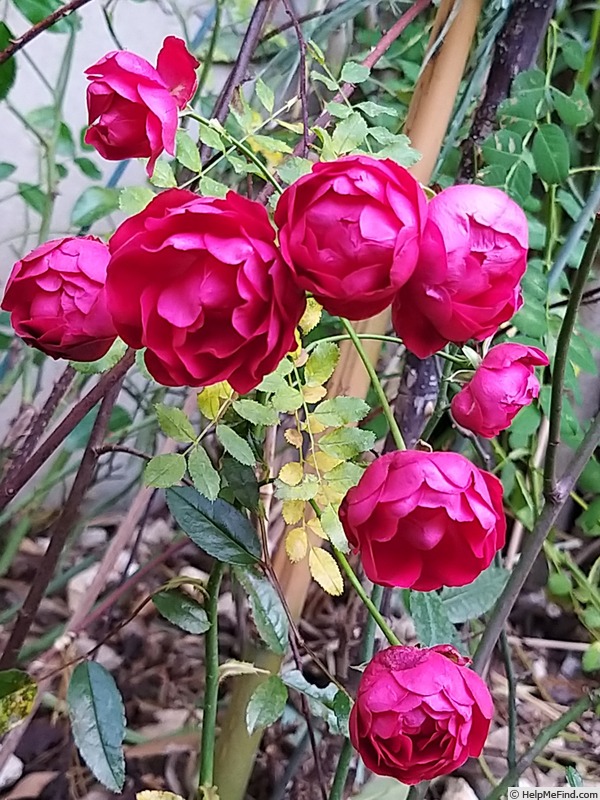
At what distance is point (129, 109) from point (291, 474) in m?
0.19

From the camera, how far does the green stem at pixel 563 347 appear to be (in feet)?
0.95

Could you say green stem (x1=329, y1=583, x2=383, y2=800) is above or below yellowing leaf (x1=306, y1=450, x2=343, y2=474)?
below

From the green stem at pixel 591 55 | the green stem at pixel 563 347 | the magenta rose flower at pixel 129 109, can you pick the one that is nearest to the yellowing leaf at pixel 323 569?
the green stem at pixel 563 347

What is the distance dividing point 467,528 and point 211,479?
13cm

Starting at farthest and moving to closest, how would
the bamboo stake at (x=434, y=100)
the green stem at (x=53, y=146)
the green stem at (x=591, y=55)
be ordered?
the green stem at (x=591, y=55) < the green stem at (x=53, y=146) < the bamboo stake at (x=434, y=100)

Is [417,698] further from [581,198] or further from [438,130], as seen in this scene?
[581,198]

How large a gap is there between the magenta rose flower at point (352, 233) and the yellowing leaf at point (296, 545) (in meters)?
0.22

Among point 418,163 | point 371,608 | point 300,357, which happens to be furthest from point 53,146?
point 371,608

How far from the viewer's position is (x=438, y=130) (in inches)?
23.7

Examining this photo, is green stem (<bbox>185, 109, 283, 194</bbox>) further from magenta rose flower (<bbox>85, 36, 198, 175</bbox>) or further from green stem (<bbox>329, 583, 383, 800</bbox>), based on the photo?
green stem (<bbox>329, 583, 383, 800</bbox>)

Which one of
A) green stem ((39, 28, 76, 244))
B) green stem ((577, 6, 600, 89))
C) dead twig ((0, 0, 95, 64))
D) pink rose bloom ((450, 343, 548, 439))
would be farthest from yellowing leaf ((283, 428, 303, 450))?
green stem ((577, 6, 600, 89))

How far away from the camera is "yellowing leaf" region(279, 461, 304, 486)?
1.27 feet

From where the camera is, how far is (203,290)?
219 mm

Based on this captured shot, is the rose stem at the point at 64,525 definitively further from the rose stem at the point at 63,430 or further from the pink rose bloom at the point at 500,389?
the pink rose bloom at the point at 500,389
